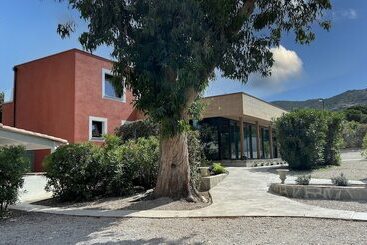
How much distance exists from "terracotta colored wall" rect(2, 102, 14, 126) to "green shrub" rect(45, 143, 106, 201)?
13882 mm

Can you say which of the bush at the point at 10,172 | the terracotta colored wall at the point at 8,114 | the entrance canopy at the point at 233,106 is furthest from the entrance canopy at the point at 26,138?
the entrance canopy at the point at 233,106

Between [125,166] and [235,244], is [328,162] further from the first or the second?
[235,244]

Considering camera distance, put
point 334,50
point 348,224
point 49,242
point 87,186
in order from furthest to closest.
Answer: point 334,50, point 87,186, point 348,224, point 49,242

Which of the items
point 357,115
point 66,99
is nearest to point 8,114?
point 66,99

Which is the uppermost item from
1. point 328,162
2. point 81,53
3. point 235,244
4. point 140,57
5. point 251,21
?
point 81,53

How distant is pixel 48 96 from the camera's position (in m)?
25.1

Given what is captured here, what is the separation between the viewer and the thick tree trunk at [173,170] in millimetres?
13258

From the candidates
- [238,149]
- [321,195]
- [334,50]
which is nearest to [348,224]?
[321,195]

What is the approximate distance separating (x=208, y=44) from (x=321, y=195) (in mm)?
6080

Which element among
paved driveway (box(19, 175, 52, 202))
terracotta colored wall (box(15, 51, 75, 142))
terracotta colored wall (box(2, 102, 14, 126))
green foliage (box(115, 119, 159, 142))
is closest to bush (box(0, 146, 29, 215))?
paved driveway (box(19, 175, 52, 202))

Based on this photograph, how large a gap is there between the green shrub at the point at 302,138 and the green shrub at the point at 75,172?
11.1 metres

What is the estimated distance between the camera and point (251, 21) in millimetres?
13648

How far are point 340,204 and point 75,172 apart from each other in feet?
29.4

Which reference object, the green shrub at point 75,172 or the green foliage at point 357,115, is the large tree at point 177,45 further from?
the green foliage at point 357,115
